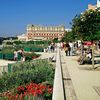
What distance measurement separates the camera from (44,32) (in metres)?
187

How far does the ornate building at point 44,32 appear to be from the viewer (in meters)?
184

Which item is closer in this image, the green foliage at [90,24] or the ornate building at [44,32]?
the green foliage at [90,24]

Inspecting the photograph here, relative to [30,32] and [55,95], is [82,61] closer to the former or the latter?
[55,95]

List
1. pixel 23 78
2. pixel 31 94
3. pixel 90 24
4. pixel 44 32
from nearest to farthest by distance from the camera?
pixel 31 94, pixel 23 78, pixel 90 24, pixel 44 32

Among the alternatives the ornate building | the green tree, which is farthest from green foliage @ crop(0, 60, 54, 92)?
the ornate building

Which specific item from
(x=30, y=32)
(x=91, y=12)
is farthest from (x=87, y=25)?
→ (x=30, y=32)

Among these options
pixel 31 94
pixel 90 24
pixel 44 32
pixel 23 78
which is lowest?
pixel 31 94

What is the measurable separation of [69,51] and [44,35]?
15114cm

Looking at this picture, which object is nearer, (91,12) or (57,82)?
(57,82)

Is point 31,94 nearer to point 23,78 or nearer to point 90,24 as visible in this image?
point 23,78

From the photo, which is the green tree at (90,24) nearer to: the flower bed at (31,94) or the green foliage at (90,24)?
the green foliage at (90,24)

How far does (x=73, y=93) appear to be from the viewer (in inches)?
441

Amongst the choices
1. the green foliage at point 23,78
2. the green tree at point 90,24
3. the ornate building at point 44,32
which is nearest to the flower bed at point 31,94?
the green foliage at point 23,78

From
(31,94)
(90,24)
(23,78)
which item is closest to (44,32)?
(90,24)
